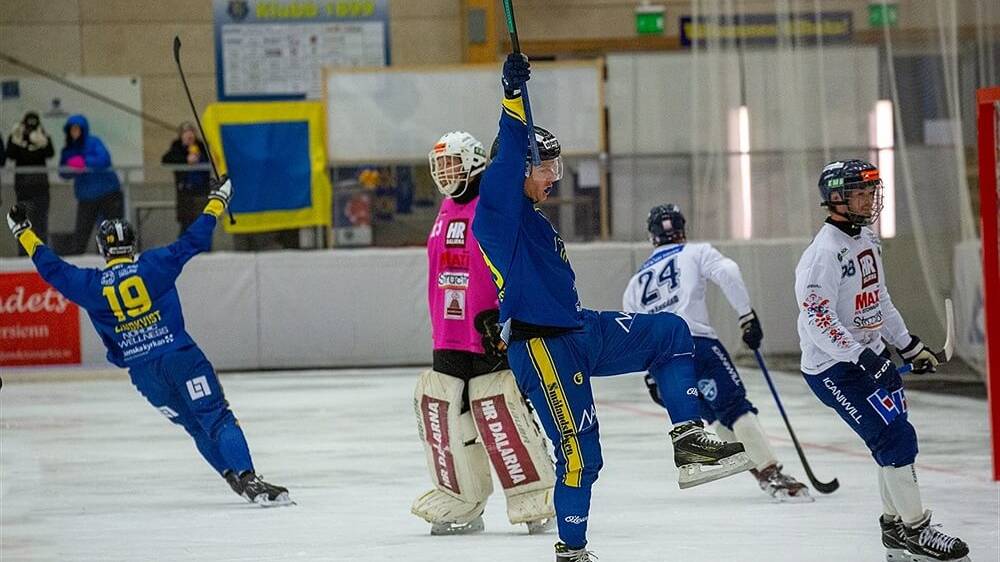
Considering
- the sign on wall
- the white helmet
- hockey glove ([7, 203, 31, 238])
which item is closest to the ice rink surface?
hockey glove ([7, 203, 31, 238])

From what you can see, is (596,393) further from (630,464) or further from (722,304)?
(630,464)

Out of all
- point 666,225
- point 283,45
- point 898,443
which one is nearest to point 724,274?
point 666,225

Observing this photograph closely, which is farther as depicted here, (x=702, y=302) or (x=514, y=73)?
(x=702, y=302)

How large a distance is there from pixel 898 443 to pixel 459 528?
6.76 feet

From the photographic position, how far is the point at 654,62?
54.1 ft

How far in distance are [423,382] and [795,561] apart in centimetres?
187

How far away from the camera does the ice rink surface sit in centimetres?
689

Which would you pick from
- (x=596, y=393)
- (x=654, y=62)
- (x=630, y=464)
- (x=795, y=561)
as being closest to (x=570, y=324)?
(x=795, y=561)

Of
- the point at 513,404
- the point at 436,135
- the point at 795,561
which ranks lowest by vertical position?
the point at 795,561

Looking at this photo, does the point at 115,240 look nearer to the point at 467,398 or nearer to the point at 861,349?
the point at 467,398

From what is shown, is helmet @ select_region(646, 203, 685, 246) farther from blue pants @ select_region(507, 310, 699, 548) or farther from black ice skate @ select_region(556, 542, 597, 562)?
black ice skate @ select_region(556, 542, 597, 562)

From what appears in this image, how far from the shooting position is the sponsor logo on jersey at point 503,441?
716 cm

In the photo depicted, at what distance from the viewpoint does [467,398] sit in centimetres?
728

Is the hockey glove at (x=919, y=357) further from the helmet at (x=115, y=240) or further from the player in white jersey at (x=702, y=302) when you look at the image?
the helmet at (x=115, y=240)
